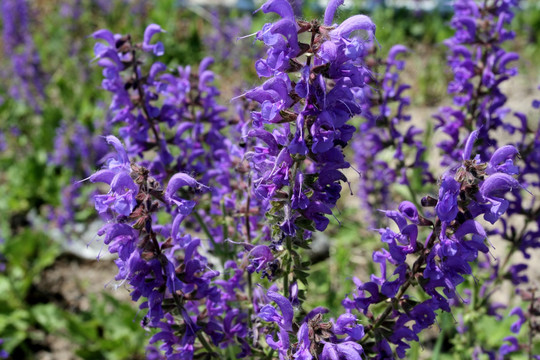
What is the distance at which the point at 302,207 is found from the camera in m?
2.06

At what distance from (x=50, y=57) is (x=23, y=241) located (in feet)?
19.3

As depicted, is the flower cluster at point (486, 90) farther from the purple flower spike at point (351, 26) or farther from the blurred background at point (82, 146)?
the purple flower spike at point (351, 26)

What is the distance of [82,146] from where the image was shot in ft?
22.1

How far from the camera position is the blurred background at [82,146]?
509 cm

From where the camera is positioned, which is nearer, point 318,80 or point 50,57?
point 318,80

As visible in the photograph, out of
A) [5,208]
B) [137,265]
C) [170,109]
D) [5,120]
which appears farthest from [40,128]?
[137,265]

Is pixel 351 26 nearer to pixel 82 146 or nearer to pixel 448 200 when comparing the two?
pixel 448 200

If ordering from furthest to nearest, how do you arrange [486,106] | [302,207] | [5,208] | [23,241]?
[5,208] → [23,241] → [486,106] → [302,207]

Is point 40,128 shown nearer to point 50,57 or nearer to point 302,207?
point 50,57

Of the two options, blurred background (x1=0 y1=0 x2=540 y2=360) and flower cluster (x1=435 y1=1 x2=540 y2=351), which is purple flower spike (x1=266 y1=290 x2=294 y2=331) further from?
flower cluster (x1=435 y1=1 x2=540 y2=351)

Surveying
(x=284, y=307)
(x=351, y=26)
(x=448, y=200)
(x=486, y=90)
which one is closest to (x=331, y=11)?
(x=351, y=26)

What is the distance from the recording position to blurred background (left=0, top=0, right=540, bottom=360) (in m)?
5.09

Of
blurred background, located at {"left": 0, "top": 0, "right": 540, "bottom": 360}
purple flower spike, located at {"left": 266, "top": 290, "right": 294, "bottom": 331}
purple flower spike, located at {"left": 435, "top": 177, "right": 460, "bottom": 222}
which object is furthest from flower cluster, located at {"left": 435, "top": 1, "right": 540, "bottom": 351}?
purple flower spike, located at {"left": 266, "top": 290, "right": 294, "bottom": 331}

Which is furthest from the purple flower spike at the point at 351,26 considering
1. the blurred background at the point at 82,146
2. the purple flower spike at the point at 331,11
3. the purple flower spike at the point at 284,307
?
the purple flower spike at the point at 284,307
